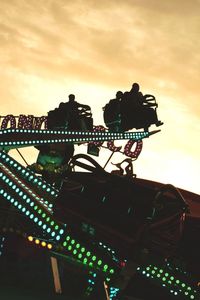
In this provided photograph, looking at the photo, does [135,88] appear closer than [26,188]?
No

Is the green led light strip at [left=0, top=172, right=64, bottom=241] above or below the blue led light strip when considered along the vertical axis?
below

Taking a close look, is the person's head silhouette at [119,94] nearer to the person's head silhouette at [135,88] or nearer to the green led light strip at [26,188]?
the person's head silhouette at [135,88]

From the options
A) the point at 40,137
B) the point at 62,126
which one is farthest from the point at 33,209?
the point at 62,126

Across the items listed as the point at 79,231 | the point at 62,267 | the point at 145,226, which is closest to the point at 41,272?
the point at 62,267

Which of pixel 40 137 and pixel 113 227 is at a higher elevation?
pixel 40 137

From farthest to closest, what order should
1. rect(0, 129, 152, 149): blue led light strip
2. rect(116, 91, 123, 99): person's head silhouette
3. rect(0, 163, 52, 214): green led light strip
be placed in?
rect(116, 91, 123, 99): person's head silhouette, rect(0, 129, 152, 149): blue led light strip, rect(0, 163, 52, 214): green led light strip

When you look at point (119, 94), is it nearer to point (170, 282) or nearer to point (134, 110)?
point (134, 110)

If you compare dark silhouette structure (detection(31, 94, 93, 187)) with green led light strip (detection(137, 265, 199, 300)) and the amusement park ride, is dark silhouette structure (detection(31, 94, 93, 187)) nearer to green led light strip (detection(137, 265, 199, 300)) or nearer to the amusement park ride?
the amusement park ride

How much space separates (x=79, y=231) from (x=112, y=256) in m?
0.45

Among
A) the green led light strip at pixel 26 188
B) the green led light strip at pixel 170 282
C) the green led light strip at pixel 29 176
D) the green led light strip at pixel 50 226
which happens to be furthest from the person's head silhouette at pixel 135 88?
the green led light strip at pixel 170 282

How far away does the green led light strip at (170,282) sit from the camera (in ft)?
14.0

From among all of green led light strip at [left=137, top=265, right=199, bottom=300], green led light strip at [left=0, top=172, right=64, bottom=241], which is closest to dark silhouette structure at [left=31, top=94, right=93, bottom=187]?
green led light strip at [left=0, top=172, right=64, bottom=241]

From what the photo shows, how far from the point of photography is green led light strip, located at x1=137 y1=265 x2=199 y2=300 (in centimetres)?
428

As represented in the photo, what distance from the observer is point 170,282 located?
4.31 meters
